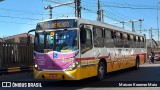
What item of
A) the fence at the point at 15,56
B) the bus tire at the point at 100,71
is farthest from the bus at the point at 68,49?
the fence at the point at 15,56

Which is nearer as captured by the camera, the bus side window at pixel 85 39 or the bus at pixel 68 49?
the bus at pixel 68 49

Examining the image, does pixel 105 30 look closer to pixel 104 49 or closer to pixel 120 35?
pixel 104 49

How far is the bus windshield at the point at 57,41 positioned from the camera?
1356 cm

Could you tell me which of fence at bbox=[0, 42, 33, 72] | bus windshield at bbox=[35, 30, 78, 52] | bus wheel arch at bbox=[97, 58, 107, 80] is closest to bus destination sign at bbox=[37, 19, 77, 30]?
bus windshield at bbox=[35, 30, 78, 52]

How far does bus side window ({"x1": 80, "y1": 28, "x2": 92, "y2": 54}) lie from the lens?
13.8 m

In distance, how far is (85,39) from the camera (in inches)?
555

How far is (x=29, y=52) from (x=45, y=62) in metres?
12.3

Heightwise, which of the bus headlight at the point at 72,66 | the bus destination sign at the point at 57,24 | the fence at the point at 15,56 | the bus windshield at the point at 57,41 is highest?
the bus destination sign at the point at 57,24

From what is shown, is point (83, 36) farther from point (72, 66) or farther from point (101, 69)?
point (101, 69)

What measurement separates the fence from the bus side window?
28.3 ft

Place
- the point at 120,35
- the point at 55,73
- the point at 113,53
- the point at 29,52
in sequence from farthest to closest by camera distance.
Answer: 1. the point at 29,52
2. the point at 120,35
3. the point at 113,53
4. the point at 55,73

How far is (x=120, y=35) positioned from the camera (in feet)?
65.4

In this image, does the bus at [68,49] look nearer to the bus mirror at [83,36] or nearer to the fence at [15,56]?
the bus mirror at [83,36]

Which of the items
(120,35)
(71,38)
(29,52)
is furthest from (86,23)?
(29,52)
